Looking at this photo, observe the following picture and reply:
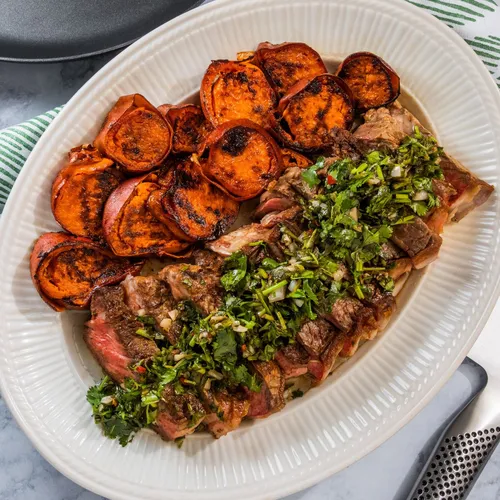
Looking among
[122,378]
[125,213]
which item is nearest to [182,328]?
[122,378]

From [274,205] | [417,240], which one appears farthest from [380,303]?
[274,205]

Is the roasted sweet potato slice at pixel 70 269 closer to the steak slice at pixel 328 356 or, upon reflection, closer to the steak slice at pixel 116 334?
the steak slice at pixel 116 334

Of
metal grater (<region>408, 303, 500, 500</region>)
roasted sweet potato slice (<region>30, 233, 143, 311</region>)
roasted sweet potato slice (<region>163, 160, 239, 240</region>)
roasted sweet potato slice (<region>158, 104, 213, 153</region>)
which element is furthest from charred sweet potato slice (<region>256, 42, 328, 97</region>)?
metal grater (<region>408, 303, 500, 500</region>)

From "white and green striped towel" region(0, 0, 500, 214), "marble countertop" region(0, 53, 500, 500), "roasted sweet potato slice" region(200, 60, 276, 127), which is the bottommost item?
"marble countertop" region(0, 53, 500, 500)

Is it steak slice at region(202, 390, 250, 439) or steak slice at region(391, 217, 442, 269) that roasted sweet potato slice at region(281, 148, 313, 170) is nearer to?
steak slice at region(391, 217, 442, 269)

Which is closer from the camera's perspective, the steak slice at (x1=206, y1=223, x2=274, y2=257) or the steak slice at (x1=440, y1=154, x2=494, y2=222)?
the steak slice at (x1=206, y1=223, x2=274, y2=257)

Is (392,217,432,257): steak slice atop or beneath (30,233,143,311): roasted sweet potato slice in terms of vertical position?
atop

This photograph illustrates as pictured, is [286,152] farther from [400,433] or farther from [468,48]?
[400,433]

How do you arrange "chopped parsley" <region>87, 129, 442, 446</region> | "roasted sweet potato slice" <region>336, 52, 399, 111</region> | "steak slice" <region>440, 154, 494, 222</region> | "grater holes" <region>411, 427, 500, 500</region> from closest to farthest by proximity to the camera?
"chopped parsley" <region>87, 129, 442, 446</region> < "steak slice" <region>440, 154, 494, 222</region> < "roasted sweet potato slice" <region>336, 52, 399, 111</region> < "grater holes" <region>411, 427, 500, 500</region>
